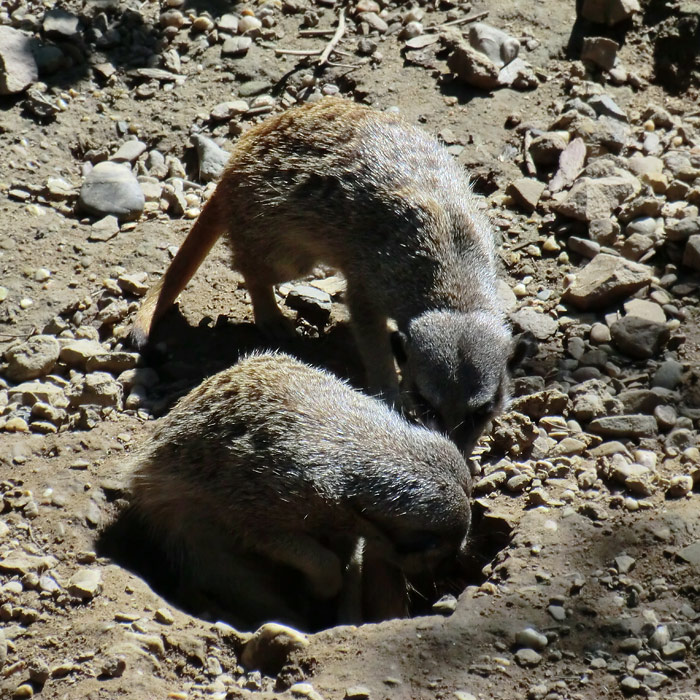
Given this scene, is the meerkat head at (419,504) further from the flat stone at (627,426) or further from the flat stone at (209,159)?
the flat stone at (209,159)

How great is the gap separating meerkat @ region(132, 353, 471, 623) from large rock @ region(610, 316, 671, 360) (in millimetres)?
1436

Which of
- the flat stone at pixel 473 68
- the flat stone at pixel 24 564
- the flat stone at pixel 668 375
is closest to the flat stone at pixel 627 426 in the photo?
the flat stone at pixel 668 375

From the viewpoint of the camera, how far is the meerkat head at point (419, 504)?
4.23 m

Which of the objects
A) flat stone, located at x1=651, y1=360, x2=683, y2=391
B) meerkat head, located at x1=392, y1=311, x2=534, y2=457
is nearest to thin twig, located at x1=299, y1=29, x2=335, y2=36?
meerkat head, located at x1=392, y1=311, x2=534, y2=457

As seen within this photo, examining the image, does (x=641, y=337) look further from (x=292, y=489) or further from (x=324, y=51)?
(x=324, y=51)

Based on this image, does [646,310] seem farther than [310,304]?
No

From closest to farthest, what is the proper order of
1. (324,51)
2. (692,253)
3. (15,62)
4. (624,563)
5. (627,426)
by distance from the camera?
(624,563), (627,426), (692,253), (15,62), (324,51)

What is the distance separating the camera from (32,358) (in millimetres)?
5453

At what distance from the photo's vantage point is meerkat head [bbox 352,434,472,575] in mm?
4227

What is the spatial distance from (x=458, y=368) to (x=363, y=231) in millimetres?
1277

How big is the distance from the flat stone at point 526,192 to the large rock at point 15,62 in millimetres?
3609

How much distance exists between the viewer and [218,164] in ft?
22.8

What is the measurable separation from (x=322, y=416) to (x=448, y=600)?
100cm

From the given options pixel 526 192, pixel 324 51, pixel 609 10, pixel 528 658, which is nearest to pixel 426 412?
pixel 528 658
